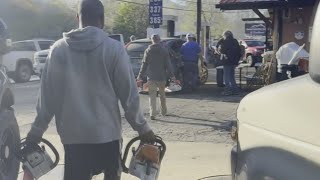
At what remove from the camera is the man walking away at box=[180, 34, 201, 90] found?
13.8 metres

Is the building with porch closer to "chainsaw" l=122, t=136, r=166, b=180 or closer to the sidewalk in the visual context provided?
the sidewalk

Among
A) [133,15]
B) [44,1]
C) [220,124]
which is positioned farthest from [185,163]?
[133,15]

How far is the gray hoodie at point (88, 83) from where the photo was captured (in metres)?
3.41

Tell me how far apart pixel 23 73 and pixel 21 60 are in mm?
523

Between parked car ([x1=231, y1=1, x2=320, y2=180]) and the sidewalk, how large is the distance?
3063mm

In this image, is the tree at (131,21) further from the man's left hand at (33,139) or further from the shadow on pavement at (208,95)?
the man's left hand at (33,139)

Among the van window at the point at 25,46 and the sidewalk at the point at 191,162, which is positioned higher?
the van window at the point at 25,46

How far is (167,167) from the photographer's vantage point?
6.33 metres

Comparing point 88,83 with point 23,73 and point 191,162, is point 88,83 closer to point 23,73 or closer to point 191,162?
point 191,162

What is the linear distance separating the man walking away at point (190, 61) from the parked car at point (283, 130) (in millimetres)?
10850

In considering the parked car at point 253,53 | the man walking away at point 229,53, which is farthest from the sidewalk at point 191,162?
the parked car at point 253,53

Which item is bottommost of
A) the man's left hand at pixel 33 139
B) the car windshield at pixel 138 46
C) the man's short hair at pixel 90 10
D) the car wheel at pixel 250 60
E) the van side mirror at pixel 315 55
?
the car wheel at pixel 250 60

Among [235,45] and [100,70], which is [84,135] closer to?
[100,70]

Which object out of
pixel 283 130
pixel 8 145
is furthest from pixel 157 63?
pixel 283 130
